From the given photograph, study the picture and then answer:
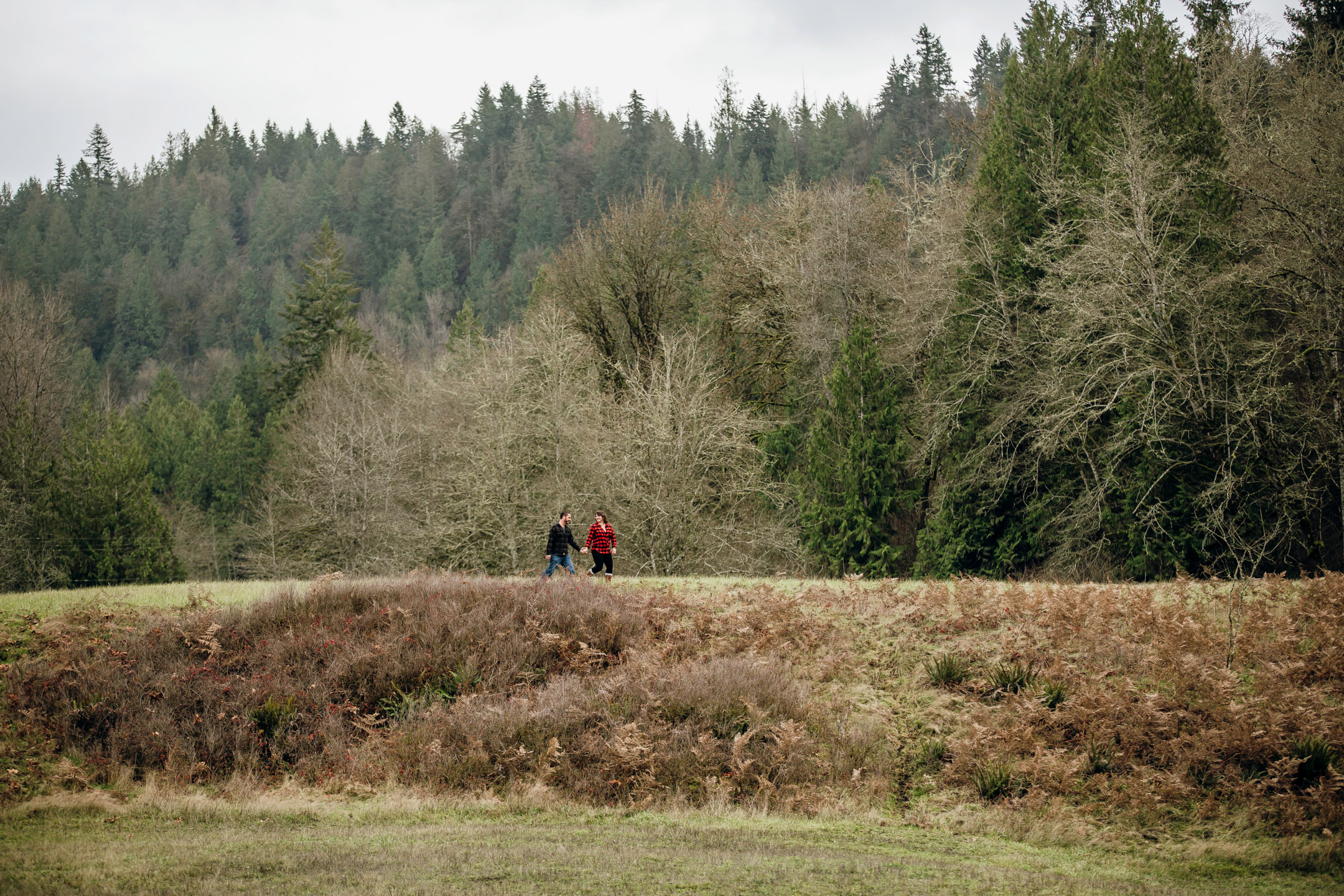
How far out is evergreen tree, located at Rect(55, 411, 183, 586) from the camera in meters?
35.2

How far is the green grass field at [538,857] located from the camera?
7.41 meters

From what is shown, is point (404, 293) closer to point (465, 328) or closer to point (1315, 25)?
point (465, 328)

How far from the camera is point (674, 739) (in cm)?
1172

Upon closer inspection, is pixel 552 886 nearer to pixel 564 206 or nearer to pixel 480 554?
pixel 480 554

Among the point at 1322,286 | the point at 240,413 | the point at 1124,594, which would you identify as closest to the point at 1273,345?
the point at 1322,286

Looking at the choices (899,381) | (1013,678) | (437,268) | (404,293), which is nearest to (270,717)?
(1013,678)

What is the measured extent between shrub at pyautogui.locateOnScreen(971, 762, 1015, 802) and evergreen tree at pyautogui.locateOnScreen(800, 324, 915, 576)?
67.8ft

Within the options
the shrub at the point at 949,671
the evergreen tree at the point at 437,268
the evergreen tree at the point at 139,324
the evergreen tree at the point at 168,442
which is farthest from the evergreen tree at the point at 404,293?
the shrub at the point at 949,671

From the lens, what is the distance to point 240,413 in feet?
211

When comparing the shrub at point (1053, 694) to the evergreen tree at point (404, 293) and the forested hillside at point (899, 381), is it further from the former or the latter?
the evergreen tree at point (404, 293)

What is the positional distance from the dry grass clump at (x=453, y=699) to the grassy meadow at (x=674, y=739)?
0.16 ft

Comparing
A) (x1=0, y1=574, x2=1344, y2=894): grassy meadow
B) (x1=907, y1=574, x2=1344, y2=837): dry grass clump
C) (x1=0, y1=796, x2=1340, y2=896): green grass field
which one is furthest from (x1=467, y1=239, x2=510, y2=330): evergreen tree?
(x1=0, y1=796, x2=1340, y2=896): green grass field

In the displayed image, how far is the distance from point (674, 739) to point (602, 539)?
7364mm

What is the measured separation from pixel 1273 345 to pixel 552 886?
2134cm
